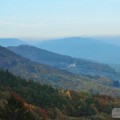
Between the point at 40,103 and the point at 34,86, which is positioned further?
the point at 34,86

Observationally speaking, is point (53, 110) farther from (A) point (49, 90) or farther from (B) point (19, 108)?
(B) point (19, 108)

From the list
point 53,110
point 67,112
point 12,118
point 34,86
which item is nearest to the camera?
point 12,118

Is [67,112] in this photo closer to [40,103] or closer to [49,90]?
[40,103]

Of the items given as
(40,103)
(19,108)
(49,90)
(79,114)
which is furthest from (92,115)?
(19,108)

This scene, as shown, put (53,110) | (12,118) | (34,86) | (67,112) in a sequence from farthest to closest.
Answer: (34,86)
(67,112)
(53,110)
(12,118)

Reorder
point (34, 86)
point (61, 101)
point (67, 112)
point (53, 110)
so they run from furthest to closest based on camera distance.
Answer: point (34, 86) < point (61, 101) < point (67, 112) < point (53, 110)

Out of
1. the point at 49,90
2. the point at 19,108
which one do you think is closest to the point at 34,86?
the point at 49,90

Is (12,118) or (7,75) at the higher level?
(12,118)

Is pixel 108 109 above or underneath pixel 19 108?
underneath

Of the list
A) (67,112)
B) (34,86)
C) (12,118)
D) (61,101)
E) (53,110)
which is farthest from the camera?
(34,86)
